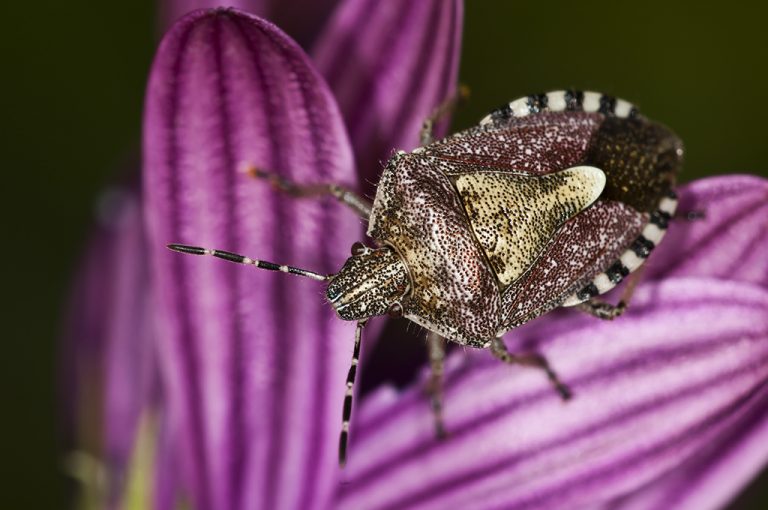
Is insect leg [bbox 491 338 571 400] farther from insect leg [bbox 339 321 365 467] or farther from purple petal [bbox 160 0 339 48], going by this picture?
purple petal [bbox 160 0 339 48]

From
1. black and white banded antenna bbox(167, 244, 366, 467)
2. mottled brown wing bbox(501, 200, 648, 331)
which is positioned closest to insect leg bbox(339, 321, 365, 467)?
black and white banded antenna bbox(167, 244, 366, 467)

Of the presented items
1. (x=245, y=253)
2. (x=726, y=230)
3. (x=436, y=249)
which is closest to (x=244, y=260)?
(x=245, y=253)

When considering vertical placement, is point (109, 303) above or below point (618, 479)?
below

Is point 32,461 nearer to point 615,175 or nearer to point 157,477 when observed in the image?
point 157,477

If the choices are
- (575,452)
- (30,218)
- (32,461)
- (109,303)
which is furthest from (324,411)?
(30,218)

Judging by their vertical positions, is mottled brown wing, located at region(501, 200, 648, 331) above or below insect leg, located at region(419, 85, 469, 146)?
below
